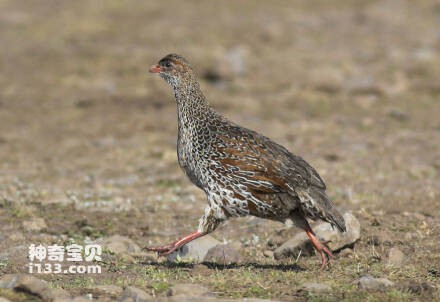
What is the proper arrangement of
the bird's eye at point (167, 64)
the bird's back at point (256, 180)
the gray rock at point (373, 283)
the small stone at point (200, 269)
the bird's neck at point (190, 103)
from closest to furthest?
the gray rock at point (373, 283) < the small stone at point (200, 269) < the bird's back at point (256, 180) < the bird's neck at point (190, 103) < the bird's eye at point (167, 64)

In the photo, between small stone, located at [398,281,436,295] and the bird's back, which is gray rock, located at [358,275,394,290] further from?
the bird's back

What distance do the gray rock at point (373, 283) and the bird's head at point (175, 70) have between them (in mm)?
3390

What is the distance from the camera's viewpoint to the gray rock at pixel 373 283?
786cm

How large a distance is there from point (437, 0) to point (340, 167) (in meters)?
16.6

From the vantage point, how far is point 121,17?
28.7 metres

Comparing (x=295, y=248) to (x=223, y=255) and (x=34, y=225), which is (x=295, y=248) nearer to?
(x=223, y=255)

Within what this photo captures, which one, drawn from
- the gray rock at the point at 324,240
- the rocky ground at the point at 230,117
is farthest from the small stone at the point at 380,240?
the gray rock at the point at 324,240

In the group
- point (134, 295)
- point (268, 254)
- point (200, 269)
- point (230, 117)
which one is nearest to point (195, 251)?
point (268, 254)

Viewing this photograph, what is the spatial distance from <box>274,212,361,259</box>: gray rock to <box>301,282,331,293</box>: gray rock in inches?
79.3

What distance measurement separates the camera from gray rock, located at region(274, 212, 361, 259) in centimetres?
999

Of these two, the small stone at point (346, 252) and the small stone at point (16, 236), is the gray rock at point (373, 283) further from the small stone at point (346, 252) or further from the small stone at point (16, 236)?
the small stone at point (16, 236)

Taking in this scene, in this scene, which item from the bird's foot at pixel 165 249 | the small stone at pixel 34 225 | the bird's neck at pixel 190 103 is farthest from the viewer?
the small stone at pixel 34 225

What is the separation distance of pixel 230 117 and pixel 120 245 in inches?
391

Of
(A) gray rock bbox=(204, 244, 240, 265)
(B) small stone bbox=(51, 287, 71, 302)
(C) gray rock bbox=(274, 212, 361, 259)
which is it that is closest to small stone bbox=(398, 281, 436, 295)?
(C) gray rock bbox=(274, 212, 361, 259)
